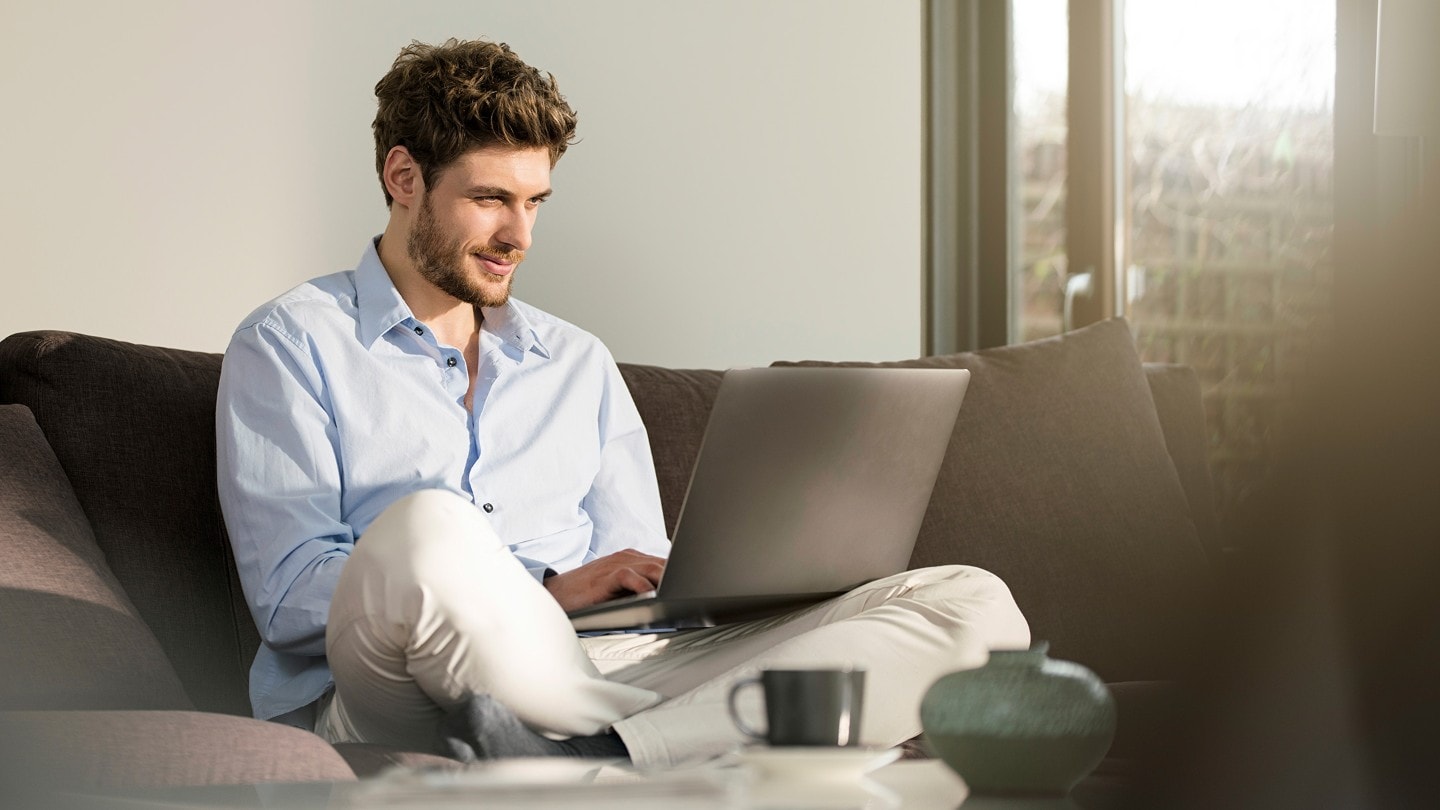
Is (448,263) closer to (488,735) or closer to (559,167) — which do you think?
(559,167)

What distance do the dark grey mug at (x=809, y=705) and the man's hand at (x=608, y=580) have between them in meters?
0.85

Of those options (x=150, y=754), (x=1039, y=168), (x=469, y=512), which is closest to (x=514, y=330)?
(x=469, y=512)

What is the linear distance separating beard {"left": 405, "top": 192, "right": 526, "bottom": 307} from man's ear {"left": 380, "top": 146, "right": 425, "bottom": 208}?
0.20ft

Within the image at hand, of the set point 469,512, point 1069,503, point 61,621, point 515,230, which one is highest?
point 515,230

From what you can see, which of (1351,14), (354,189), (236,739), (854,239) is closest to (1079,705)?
(1351,14)

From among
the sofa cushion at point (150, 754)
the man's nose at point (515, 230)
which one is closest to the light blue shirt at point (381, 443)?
the man's nose at point (515, 230)

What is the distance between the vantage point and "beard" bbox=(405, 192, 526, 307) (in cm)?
199

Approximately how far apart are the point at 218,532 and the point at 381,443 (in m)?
0.23

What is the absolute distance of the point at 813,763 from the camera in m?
0.76

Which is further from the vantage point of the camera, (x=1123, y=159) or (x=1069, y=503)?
(x=1123, y=159)

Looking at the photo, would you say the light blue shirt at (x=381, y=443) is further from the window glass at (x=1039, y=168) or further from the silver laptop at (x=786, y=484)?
the window glass at (x=1039, y=168)

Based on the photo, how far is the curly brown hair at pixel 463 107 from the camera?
203 cm

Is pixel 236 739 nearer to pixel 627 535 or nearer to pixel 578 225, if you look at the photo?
pixel 627 535

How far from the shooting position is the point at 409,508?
128 cm
